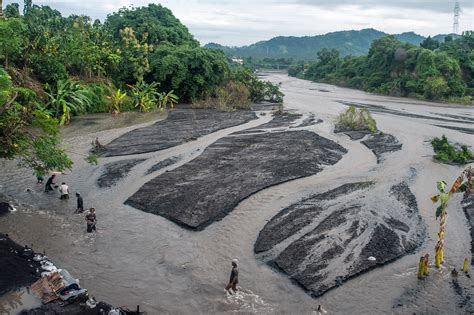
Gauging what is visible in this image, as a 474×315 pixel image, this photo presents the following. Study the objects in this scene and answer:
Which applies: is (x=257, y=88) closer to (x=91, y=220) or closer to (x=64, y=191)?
(x=64, y=191)

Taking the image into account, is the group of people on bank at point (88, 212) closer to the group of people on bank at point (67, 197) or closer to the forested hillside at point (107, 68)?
the group of people on bank at point (67, 197)

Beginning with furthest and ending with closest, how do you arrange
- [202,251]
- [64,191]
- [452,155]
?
1. [452,155]
2. [64,191]
3. [202,251]

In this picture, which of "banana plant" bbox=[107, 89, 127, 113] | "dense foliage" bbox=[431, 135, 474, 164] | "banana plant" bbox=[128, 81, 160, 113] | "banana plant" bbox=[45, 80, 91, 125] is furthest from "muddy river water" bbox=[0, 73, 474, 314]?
"banana plant" bbox=[128, 81, 160, 113]

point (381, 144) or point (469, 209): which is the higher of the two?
point (381, 144)

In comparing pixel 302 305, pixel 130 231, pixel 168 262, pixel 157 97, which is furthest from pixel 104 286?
pixel 157 97

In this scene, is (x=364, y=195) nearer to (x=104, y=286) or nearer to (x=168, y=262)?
(x=168, y=262)

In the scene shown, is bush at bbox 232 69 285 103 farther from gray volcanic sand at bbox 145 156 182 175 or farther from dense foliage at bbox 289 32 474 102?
gray volcanic sand at bbox 145 156 182 175

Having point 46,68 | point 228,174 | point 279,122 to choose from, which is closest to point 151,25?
point 46,68
